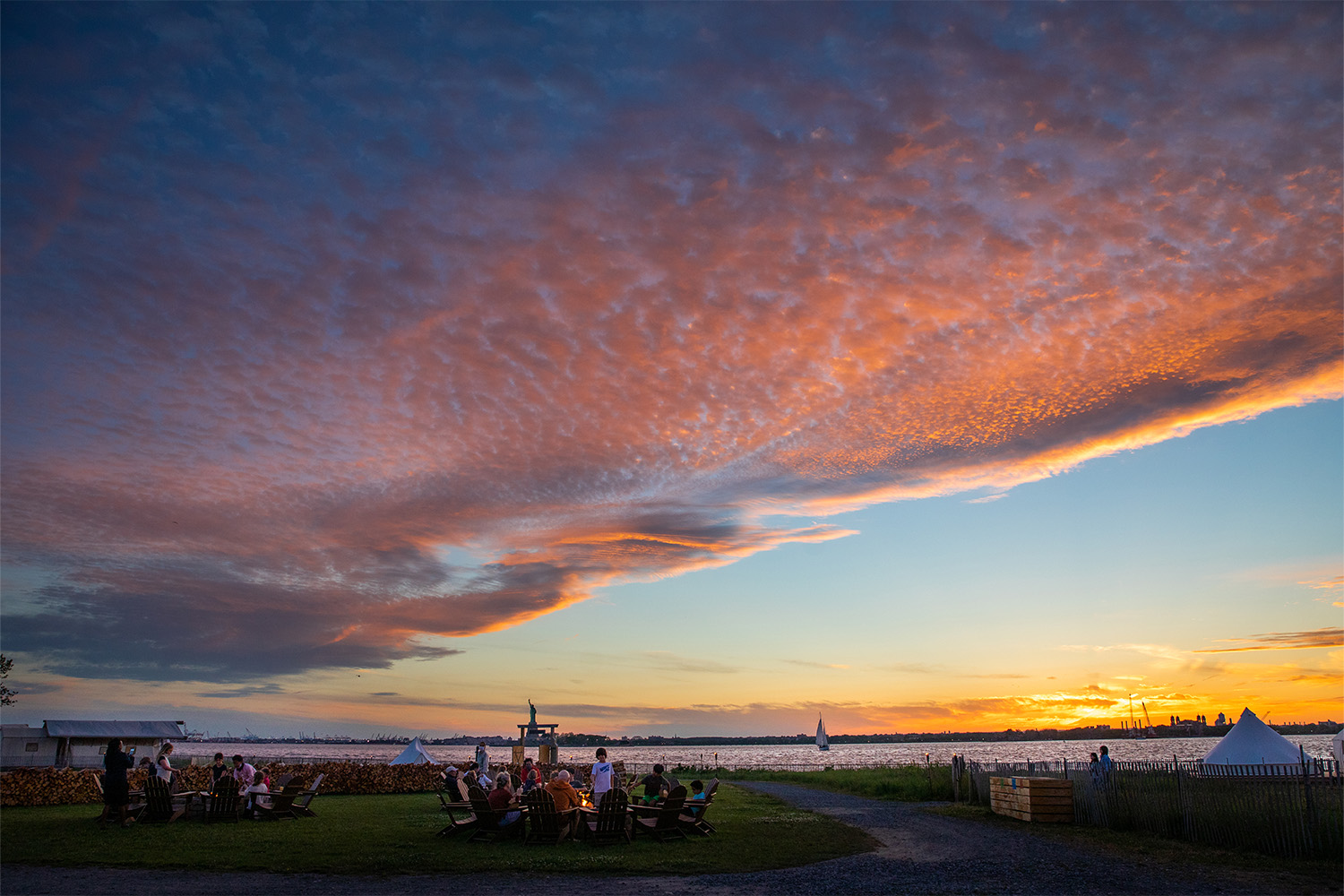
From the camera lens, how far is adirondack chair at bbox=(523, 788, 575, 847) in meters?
15.0

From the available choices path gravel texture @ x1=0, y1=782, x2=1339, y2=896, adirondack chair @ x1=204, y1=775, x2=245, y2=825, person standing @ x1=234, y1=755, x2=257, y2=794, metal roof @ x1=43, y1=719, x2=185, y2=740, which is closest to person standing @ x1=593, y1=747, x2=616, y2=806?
path gravel texture @ x1=0, y1=782, x2=1339, y2=896

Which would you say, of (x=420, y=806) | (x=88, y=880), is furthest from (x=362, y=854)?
(x=420, y=806)

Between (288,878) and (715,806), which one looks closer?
(288,878)

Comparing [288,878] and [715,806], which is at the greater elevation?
[288,878]

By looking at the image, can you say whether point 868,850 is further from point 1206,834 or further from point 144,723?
point 144,723

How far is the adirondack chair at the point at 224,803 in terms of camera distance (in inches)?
725

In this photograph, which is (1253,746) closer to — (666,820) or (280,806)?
(666,820)

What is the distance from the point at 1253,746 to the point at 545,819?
24829 millimetres

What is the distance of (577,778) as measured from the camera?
29.0m

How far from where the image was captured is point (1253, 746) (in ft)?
89.4

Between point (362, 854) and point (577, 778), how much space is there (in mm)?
16192

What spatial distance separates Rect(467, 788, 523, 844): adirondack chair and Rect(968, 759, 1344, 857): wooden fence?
12635 mm

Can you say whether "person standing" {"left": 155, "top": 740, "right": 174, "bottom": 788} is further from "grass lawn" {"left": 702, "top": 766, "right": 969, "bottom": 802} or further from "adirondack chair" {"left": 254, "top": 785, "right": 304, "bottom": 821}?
"grass lawn" {"left": 702, "top": 766, "right": 969, "bottom": 802}

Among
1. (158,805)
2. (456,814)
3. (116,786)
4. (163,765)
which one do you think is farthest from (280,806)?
(456,814)
